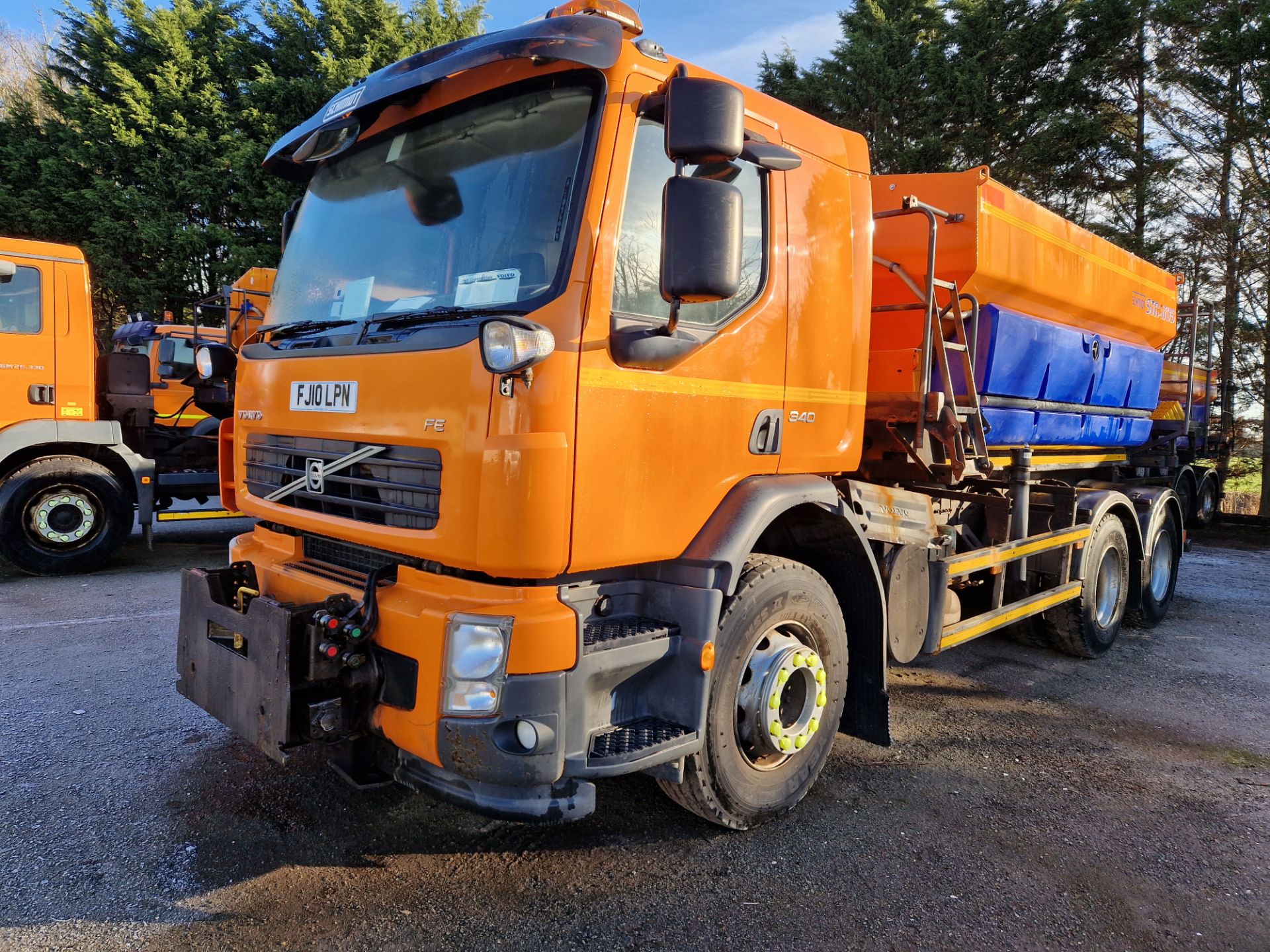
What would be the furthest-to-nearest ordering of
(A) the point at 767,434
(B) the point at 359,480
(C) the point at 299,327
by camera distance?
(C) the point at 299,327
(A) the point at 767,434
(B) the point at 359,480

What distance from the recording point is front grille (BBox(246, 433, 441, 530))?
2584mm

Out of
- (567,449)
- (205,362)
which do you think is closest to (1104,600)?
(567,449)

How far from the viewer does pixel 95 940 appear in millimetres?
2434

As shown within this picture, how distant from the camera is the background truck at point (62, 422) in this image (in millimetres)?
7031

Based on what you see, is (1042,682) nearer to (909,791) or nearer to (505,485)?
(909,791)

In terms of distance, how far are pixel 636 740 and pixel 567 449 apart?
976 mm

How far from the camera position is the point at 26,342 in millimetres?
7035

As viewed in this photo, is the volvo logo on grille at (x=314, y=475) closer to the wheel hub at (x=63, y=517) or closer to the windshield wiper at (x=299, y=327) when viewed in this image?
the windshield wiper at (x=299, y=327)

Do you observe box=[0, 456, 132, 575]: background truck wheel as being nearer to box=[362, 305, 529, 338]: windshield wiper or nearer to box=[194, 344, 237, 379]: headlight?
box=[194, 344, 237, 379]: headlight

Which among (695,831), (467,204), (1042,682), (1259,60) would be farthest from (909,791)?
(1259,60)

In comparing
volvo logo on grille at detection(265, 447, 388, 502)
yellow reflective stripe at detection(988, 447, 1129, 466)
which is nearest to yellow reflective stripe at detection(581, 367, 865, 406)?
volvo logo on grille at detection(265, 447, 388, 502)

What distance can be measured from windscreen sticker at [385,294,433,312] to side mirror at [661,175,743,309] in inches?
33.4

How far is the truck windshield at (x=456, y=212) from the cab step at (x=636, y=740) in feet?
4.50

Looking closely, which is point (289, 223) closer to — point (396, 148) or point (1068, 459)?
point (396, 148)
